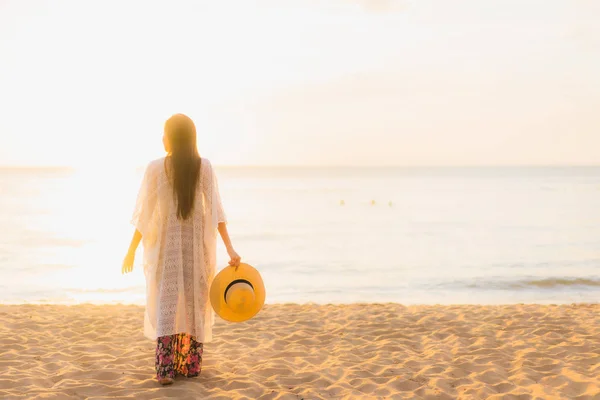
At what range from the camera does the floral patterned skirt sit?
497 centimetres

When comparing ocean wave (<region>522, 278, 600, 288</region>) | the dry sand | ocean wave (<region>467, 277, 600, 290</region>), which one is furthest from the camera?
ocean wave (<region>522, 278, 600, 288</region>)

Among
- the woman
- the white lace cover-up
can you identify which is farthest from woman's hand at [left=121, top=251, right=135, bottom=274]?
the white lace cover-up

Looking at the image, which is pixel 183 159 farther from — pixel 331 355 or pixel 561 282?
pixel 561 282

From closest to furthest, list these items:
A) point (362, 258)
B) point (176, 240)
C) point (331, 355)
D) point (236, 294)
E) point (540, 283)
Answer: point (236, 294) → point (176, 240) → point (331, 355) → point (540, 283) → point (362, 258)

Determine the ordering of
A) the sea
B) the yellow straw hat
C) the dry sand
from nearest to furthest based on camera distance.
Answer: the yellow straw hat < the dry sand < the sea

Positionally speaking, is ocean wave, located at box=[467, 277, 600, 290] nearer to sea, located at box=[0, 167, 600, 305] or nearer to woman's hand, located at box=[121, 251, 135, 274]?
sea, located at box=[0, 167, 600, 305]

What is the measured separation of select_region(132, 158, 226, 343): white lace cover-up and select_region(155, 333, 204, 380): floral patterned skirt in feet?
0.42

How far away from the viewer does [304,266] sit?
17250mm

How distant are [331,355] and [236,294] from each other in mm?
1739

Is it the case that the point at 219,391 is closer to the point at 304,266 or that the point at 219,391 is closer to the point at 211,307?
the point at 211,307

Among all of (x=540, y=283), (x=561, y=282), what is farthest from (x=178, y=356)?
(x=561, y=282)

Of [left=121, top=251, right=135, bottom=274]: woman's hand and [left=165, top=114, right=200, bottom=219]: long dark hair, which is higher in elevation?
[left=165, top=114, right=200, bottom=219]: long dark hair

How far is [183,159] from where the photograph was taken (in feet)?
16.1

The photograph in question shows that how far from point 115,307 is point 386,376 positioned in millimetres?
5088
